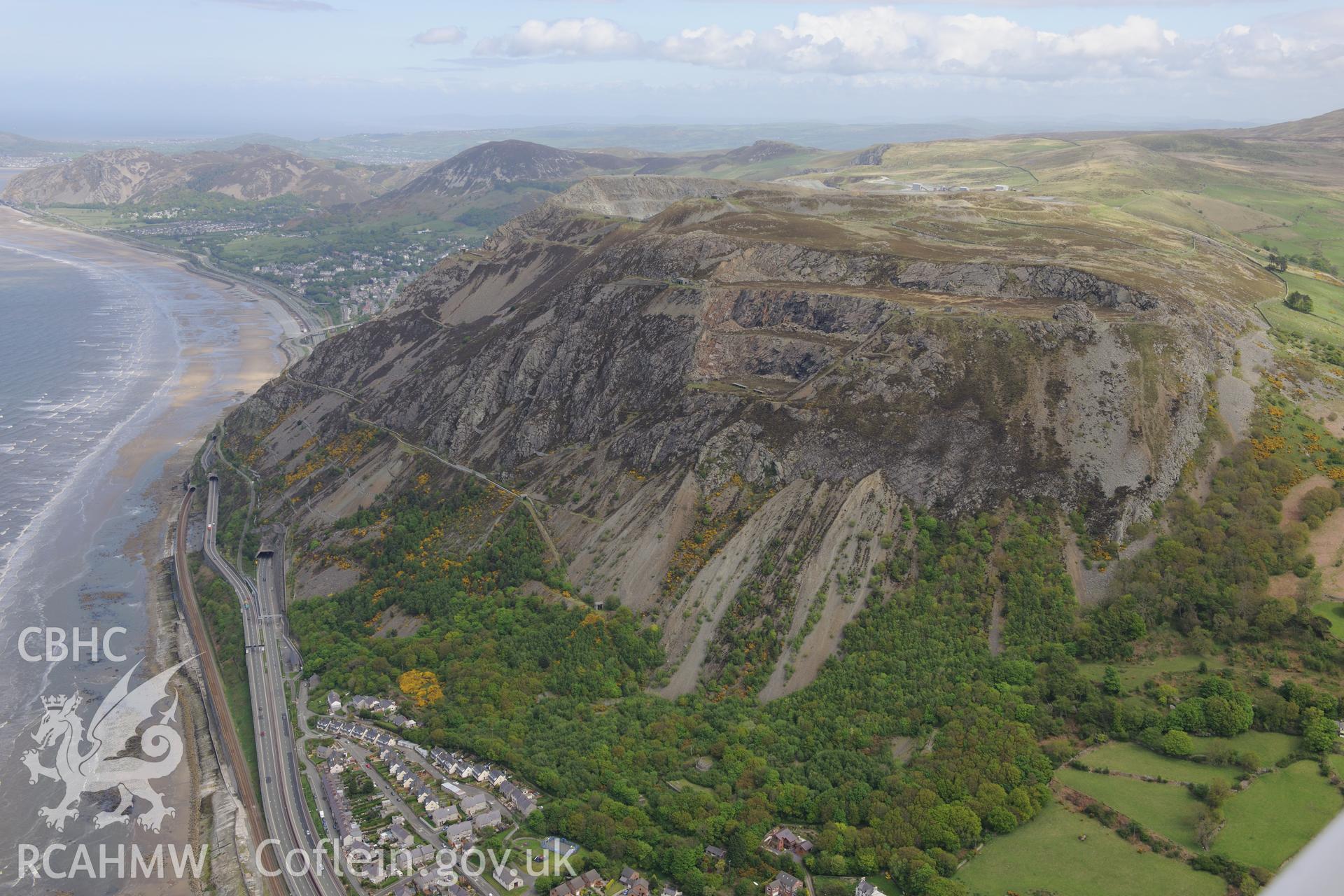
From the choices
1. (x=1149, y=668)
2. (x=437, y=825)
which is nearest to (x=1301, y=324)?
(x=1149, y=668)

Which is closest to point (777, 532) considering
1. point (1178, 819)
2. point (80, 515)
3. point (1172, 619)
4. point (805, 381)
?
point (805, 381)

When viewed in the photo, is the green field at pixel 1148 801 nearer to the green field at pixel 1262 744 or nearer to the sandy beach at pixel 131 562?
the green field at pixel 1262 744

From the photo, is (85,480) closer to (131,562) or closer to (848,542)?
(131,562)

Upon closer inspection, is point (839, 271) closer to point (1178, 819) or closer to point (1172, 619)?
point (1172, 619)

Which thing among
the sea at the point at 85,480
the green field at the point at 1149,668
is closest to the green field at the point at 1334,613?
the green field at the point at 1149,668

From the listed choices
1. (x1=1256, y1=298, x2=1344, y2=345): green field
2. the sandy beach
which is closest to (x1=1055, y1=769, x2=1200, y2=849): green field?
the sandy beach
